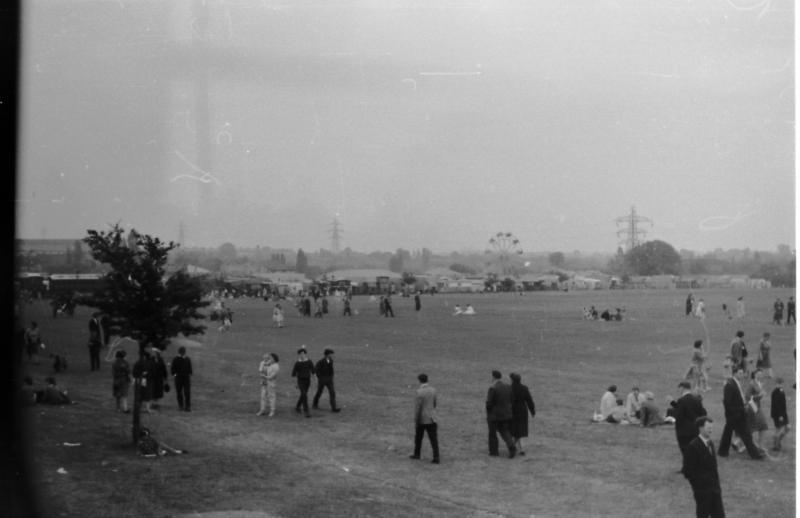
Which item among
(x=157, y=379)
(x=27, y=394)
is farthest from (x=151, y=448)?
(x=27, y=394)

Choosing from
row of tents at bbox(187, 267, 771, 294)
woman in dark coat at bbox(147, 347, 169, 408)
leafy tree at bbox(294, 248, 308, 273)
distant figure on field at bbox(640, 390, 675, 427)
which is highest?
leafy tree at bbox(294, 248, 308, 273)

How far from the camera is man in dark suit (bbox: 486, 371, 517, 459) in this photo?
12.1 meters

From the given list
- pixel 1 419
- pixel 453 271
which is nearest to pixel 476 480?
pixel 1 419

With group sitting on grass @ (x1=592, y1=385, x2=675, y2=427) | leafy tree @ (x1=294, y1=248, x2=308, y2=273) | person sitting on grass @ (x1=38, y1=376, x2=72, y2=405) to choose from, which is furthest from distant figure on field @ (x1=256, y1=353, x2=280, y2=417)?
leafy tree @ (x1=294, y1=248, x2=308, y2=273)

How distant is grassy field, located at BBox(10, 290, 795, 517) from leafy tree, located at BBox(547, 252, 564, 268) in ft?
381

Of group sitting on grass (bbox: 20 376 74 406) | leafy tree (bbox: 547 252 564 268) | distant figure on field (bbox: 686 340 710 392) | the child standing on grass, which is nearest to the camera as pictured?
the child standing on grass

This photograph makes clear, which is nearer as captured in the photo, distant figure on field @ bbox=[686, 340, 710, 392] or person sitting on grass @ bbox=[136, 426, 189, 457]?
person sitting on grass @ bbox=[136, 426, 189, 457]

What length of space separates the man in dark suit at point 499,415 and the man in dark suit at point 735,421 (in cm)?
301

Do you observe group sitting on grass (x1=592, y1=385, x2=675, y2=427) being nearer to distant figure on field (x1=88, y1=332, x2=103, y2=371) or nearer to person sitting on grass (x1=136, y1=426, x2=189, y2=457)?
person sitting on grass (x1=136, y1=426, x2=189, y2=457)

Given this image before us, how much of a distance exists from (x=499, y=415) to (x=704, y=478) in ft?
13.6

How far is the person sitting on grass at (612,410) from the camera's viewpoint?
14.3 m

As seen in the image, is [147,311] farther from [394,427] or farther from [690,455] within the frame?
[690,455]

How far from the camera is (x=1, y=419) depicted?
47.0 feet

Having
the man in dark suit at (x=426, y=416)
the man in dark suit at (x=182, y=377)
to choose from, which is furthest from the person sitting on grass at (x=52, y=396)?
the man in dark suit at (x=426, y=416)
